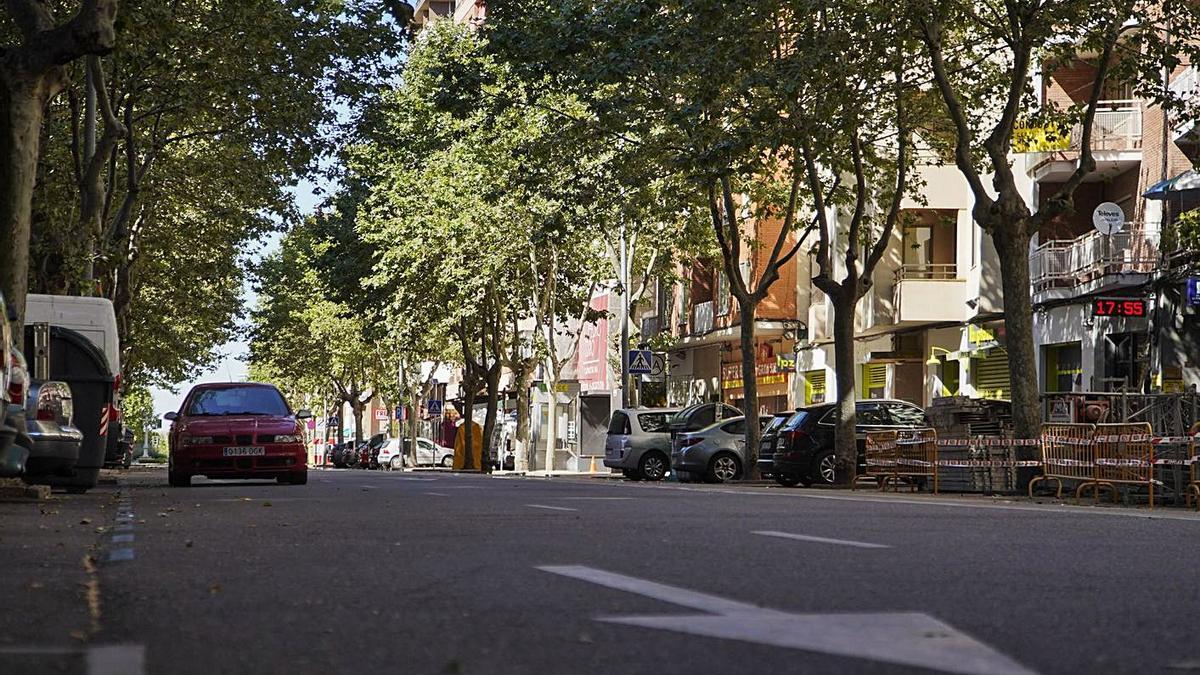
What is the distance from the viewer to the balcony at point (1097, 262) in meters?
37.5

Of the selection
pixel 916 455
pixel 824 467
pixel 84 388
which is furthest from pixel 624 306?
pixel 84 388

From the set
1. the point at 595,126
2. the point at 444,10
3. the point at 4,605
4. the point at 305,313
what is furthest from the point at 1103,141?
the point at 444,10

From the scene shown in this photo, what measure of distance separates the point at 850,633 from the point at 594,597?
154 cm

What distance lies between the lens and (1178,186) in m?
31.5

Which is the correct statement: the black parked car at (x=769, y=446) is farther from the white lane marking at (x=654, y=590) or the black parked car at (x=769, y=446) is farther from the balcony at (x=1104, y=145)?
the white lane marking at (x=654, y=590)

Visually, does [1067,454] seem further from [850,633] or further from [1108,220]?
[850,633]

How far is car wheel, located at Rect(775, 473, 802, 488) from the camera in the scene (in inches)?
1379

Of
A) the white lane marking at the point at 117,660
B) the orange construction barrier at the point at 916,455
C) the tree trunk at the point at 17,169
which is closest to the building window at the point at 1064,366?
the orange construction barrier at the point at 916,455

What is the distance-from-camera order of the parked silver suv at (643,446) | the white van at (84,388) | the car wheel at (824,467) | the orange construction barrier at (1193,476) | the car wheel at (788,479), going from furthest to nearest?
the parked silver suv at (643,446), the car wheel at (788,479), the car wheel at (824,467), the white van at (84,388), the orange construction barrier at (1193,476)

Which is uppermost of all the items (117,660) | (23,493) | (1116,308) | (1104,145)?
(1104,145)

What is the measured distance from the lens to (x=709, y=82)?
93.8 feet

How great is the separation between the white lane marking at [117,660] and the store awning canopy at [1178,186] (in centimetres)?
2756

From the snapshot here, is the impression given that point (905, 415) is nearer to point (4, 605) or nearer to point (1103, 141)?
point (1103, 141)

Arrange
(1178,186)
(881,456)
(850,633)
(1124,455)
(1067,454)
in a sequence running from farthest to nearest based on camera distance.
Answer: (1178,186)
(881,456)
(1067,454)
(1124,455)
(850,633)
